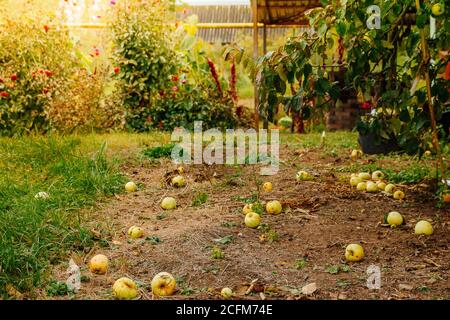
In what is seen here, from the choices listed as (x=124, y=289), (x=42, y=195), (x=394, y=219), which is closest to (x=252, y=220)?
(x=394, y=219)

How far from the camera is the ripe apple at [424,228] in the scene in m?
3.57

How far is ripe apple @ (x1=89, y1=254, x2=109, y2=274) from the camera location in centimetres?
306

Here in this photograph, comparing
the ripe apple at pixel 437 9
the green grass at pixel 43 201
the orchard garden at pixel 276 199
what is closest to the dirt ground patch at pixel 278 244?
the orchard garden at pixel 276 199

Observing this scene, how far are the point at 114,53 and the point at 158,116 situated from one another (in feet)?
3.31

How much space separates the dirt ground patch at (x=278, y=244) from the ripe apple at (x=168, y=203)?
0.06 metres

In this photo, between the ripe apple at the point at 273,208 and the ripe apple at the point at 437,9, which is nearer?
the ripe apple at the point at 437,9

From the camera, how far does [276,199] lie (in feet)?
14.4

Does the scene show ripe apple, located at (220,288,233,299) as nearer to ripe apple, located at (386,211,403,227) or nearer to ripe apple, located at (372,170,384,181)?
ripe apple, located at (386,211,403,227)

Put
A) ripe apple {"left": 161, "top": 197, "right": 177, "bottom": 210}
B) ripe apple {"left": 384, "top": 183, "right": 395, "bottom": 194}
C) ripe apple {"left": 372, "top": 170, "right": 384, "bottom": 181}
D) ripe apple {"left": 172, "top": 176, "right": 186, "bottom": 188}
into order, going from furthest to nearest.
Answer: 1. ripe apple {"left": 372, "top": 170, "right": 384, "bottom": 181}
2. ripe apple {"left": 172, "top": 176, "right": 186, "bottom": 188}
3. ripe apple {"left": 384, "top": 183, "right": 395, "bottom": 194}
4. ripe apple {"left": 161, "top": 197, "right": 177, "bottom": 210}

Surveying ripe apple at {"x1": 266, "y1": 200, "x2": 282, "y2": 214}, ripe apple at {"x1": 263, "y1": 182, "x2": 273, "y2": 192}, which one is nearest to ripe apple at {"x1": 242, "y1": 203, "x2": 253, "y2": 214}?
ripe apple at {"x1": 266, "y1": 200, "x2": 282, "y2": 214}

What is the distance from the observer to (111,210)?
4.16 m

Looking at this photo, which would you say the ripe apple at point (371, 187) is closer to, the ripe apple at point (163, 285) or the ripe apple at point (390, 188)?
the ripe apple at point (390, 188)
